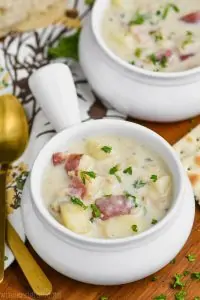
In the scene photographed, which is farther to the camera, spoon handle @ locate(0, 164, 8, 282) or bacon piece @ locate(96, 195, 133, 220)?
spoon handle @ locate(0, 164, 8, 282)

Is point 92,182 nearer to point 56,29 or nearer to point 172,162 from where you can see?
point 172,162

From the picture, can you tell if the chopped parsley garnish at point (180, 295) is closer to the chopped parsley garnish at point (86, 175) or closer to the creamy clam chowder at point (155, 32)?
the chopped parsley garnish at point (86, 175)

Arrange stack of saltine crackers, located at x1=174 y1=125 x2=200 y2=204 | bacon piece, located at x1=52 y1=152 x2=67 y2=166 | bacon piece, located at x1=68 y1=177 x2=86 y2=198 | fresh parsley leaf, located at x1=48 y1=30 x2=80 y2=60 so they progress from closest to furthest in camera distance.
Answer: bacon piece, located at x1=68 y1=177 x2=86 y2=198 < bacon piece, located at x1=52 y1=152 x2=67 y2=166 < stack of saltine crackers, located at x1=174 y1=125 x2=200 y2=204 < fresh parsley leaf, located at x1=48 y1=30 x2=80 y2=60

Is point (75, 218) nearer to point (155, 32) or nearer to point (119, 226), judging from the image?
point (119, 226)

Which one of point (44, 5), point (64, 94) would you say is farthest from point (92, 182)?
point (44, 5)

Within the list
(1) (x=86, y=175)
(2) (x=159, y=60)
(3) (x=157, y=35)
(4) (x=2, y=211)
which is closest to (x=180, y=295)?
(1) (x=86, y=175)

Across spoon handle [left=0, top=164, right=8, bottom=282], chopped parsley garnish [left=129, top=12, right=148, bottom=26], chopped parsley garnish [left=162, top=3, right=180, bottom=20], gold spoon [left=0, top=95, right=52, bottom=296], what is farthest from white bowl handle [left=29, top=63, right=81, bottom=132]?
chopped parsley garnish [left=162, top=3, right=180, bottom=20]

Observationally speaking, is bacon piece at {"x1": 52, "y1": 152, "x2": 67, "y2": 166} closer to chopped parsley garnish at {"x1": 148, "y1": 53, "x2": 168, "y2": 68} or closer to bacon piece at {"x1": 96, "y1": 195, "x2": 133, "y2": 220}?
bacon piece at {"x1": 96, "y1": 195, "x2": 133, "y2": 220}
